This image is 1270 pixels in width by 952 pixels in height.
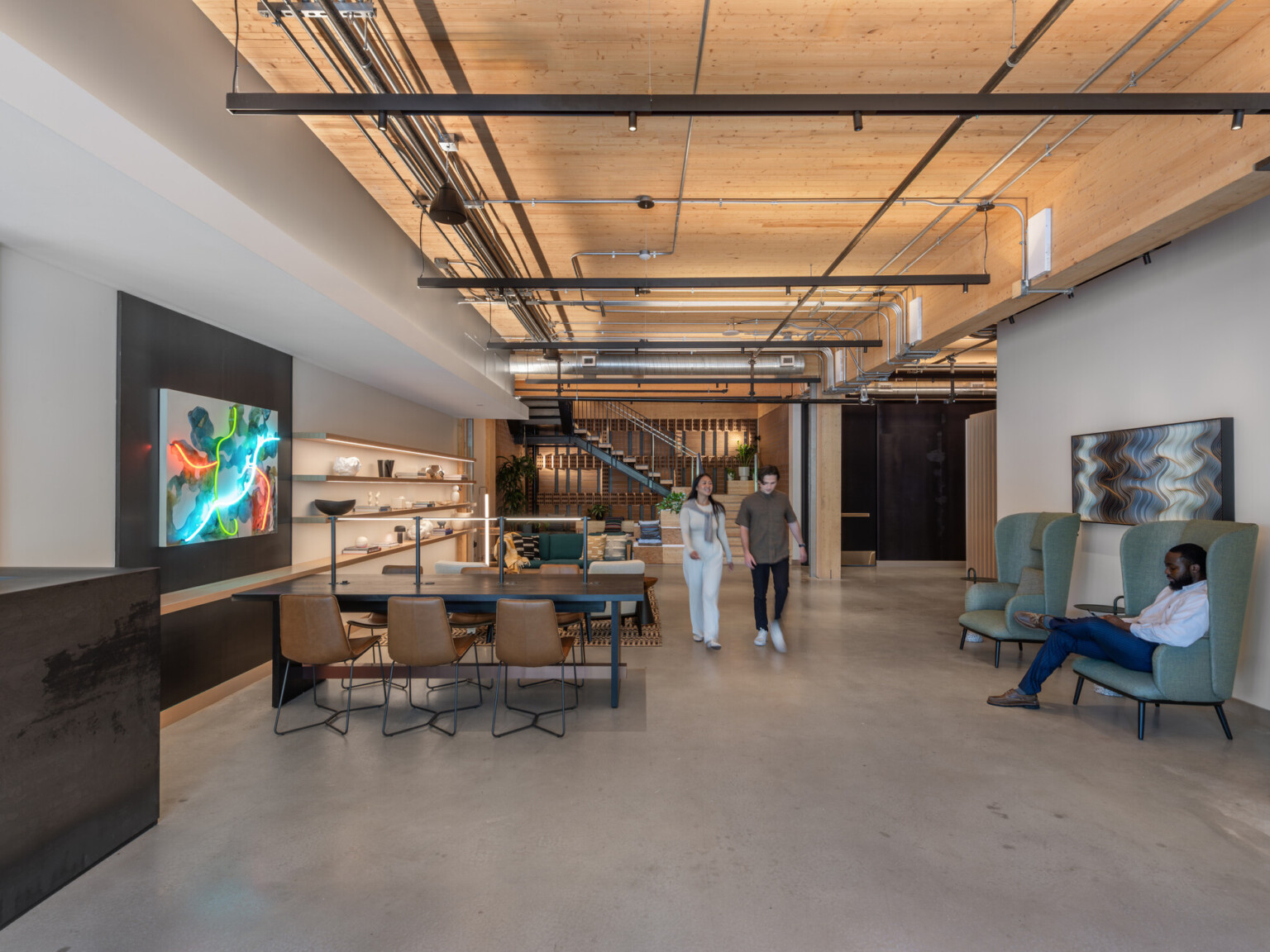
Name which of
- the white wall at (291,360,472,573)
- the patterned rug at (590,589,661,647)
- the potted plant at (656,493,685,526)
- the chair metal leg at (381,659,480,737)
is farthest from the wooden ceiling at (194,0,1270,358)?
the potted plant at (656,493,685,526)

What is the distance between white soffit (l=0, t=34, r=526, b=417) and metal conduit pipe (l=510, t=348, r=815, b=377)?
429 cm

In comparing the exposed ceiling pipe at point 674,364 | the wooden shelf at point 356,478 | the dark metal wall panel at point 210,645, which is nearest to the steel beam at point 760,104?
the dark metal wall panel at point 210,645

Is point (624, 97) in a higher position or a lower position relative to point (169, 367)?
higher

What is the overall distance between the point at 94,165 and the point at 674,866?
3378 mm

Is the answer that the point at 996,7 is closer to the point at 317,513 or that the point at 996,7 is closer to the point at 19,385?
the point at 19,385

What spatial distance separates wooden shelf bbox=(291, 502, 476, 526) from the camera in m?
5.65

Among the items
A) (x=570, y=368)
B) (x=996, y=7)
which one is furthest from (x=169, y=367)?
(x=570, y=368)

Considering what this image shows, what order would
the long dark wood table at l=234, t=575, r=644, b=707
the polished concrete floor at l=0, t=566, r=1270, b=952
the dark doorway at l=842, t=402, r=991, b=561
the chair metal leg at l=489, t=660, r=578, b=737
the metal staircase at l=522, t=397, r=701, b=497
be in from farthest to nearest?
the metal staircase at l=522, t=397, r=701, b=497 → the dark doorway at l=842, t=402, r=991, b=561 → the long dark wood table at l=234, t=575, r=644, b=707 → the chair metal leg at l=489, t=660, r=578, b=737 → the polished concrete floor at l=0, t=566, r=1270, b=952

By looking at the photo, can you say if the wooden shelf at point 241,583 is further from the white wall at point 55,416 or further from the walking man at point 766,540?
the walking man at point 766,540

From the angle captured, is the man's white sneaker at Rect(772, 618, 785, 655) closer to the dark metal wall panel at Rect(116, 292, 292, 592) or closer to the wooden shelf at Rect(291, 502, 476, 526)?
the wooden shelf at Rect(291, 502, 476, 526)

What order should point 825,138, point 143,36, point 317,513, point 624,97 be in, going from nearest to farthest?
point 143,36 < point 624,97 < point 825,138 < point 317,513

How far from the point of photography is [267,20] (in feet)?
10.6

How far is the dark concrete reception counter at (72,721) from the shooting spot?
222 cm

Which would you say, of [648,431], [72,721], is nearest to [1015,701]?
[72,721]
